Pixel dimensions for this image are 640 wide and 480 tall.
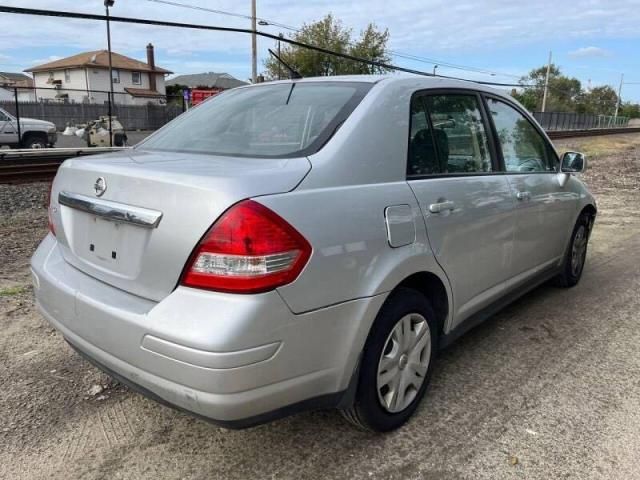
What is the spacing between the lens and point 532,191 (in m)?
3.78

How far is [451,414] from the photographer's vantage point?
2939mm

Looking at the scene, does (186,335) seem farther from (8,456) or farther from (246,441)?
(8,456)

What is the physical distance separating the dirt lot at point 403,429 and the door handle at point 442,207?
1060 mm

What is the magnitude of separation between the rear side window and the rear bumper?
895mm

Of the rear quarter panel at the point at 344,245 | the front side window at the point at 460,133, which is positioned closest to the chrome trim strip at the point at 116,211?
the rear quarter panel at the point at 344,245

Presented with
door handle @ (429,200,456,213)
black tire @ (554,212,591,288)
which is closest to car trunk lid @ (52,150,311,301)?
door handle @ (429,200,456,213)

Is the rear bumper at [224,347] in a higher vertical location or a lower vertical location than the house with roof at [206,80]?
lower

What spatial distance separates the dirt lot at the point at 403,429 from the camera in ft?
8.17

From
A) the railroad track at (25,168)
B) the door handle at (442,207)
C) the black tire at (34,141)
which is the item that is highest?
the door handle at (442,207)

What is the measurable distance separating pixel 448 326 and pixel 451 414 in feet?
1.51

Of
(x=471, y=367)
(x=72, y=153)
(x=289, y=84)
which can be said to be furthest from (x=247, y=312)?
(x=72, y=153)

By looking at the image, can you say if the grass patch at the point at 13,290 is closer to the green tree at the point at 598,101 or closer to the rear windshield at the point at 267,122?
the rear windshield at the point at 267,122

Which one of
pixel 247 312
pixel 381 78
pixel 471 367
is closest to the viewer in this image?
pixel 247 312

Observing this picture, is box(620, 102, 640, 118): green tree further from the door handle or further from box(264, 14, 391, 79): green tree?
the door handle
